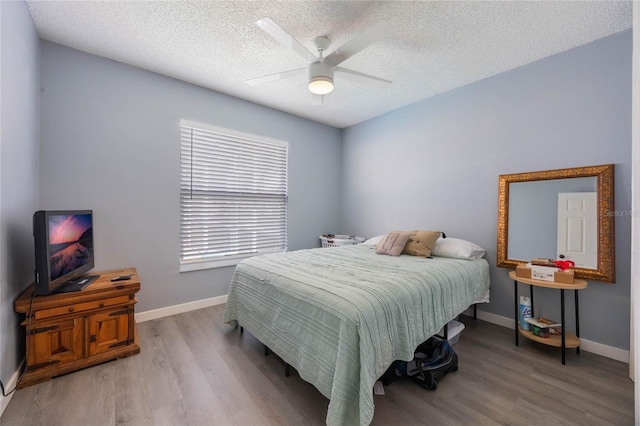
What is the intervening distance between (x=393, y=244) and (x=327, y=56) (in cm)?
200

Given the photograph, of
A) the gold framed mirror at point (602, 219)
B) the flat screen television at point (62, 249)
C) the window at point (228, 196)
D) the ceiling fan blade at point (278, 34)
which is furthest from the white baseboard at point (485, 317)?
the ceiling fan blade at point (278, 34)

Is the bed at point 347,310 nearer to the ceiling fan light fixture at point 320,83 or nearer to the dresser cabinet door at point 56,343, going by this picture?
the dresser cabinet door at point 56,343

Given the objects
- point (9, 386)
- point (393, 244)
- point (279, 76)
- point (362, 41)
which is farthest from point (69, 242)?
point (393, 244)

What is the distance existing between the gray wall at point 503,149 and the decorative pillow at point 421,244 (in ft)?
1.74

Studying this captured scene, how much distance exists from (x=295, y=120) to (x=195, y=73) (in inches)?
63.5

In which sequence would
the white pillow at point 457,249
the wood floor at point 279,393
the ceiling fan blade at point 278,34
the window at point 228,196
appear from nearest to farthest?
the wood floor at point 279,393 → the ceiling fan blade at point 278,34 → the white pillow at point 457,249 → the window at point 228,196

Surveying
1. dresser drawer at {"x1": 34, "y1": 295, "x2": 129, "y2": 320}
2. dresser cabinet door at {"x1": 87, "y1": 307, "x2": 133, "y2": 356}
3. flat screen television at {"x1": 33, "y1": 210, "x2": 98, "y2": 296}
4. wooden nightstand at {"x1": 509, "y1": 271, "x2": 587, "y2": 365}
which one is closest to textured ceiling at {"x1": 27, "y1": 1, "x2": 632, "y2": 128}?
flat screen television at {"x1": 33, "y1": 210, "x2": 98, "y2": 296}

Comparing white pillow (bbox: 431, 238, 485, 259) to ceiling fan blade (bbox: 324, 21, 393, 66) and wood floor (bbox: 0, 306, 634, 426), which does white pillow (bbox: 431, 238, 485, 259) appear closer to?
wood floor (bbox: 0, 306, 634, 426)

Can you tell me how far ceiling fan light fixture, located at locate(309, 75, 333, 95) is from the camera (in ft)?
6.87

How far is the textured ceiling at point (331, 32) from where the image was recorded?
1.93 m

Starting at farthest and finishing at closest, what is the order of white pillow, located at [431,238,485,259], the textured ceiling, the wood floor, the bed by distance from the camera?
white pillow, located at [431,238,485,259] → the textured ceiling → the wood floor → the bed

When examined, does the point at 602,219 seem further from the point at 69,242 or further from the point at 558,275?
the point at 69,242

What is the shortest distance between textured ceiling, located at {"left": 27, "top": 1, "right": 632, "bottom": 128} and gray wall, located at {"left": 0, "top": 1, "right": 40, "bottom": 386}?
0.37 meters

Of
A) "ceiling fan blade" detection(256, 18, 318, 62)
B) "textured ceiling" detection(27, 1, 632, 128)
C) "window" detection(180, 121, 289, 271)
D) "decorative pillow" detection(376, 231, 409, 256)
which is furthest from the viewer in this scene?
"window" detection(180, 121, 289, 271)
